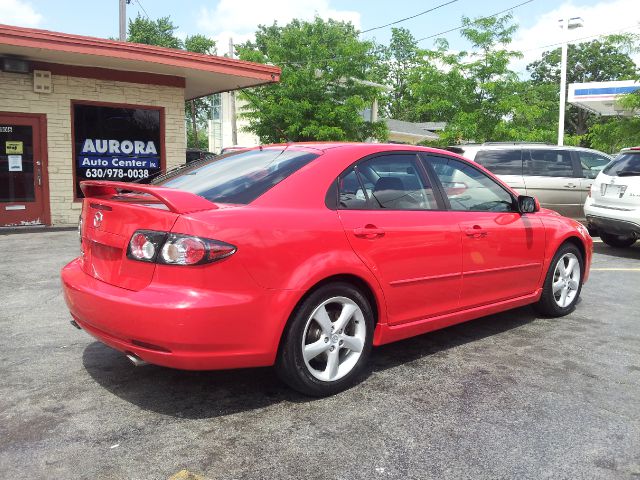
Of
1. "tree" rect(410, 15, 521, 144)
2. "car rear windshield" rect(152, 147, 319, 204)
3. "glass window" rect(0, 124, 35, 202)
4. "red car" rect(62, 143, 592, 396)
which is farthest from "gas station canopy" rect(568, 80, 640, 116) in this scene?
"car rear windshield" rect(152, 147, 319, 204)

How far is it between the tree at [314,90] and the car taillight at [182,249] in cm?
1734

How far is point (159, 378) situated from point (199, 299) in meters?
1.11

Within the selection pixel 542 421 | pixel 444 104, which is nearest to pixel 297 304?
pixel 542 421

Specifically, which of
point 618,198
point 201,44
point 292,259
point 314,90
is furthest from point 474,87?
point 201,44

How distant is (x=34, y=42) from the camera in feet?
31.4

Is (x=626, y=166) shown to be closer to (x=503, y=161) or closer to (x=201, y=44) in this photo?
(x=503, y=161)

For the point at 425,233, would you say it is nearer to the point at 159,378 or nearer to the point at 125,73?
the point at 159,378

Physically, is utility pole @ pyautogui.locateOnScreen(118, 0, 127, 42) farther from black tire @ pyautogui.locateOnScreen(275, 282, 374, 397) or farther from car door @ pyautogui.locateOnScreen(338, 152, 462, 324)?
black tire @ pyautogui.locateOnScreen(275, 282, 374, 397)

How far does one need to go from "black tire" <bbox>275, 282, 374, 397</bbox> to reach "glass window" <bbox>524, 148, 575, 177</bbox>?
308 inches

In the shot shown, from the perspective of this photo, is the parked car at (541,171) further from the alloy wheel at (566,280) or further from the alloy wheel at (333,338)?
the alloy wheel at (333,338)

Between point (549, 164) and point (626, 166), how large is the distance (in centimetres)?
194

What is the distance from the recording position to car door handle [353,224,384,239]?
3.50m

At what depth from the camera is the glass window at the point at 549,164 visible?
1039 cm

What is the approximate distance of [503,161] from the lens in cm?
1040
